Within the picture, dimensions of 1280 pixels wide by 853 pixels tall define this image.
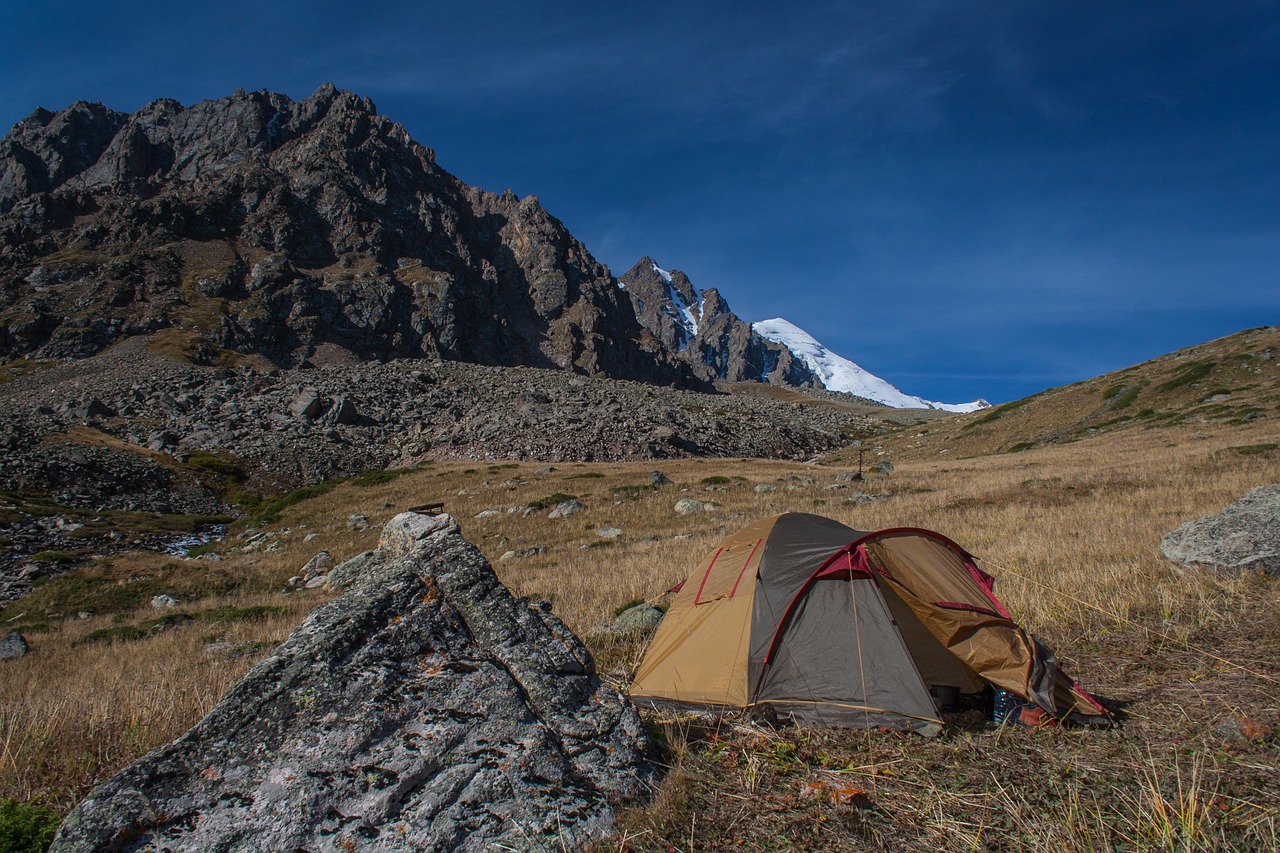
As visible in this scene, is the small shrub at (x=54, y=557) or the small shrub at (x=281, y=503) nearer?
the small shrub at (x=54, y=557)

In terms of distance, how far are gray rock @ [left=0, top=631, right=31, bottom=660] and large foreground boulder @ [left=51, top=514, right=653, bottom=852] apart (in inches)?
616

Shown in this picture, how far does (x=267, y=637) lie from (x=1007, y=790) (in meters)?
Result: 14.4

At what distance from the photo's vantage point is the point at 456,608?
223 inches

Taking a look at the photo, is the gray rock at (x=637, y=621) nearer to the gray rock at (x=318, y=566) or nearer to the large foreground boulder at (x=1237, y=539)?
the large foreground boulder at (x=1237, y=539)

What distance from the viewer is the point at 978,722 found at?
679 cm

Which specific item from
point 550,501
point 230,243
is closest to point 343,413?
point 550,501

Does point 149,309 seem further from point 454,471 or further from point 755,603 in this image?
point 755,603

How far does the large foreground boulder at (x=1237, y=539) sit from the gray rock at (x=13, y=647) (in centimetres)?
2455

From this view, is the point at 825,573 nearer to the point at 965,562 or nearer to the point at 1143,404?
the point at 965,562

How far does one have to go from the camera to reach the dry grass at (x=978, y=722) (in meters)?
4.57

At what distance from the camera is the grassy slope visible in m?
4.61

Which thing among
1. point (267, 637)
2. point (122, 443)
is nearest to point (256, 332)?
point (122, 443)

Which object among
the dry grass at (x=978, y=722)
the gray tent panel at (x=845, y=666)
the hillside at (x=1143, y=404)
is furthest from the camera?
the hillside at (x=1143, y=404)

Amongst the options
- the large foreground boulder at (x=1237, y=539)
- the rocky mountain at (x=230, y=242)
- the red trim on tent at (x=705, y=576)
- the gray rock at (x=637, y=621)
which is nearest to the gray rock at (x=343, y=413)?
the gray rock at (x=637, y=621)
